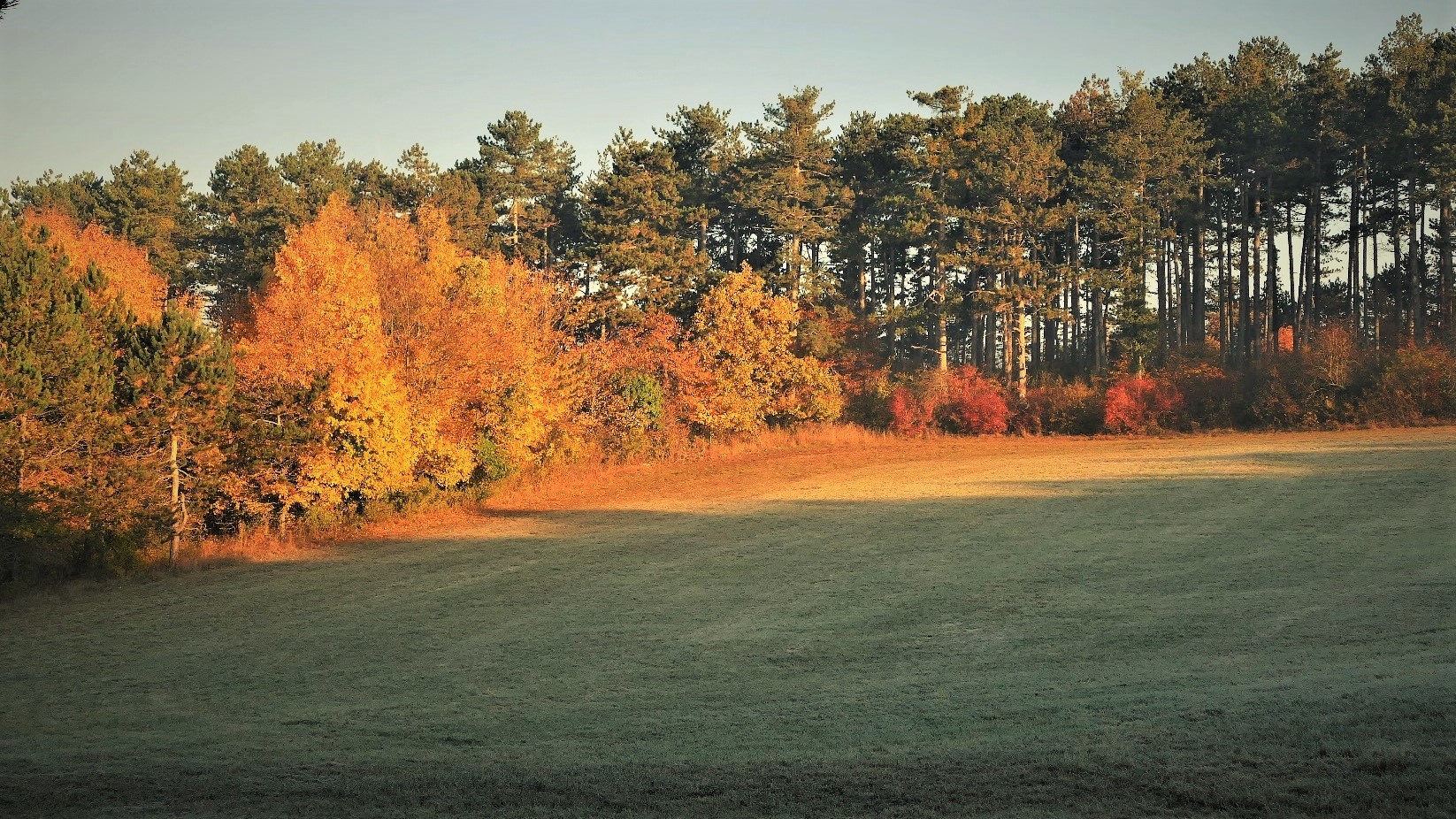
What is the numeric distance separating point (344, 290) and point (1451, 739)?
2799cm

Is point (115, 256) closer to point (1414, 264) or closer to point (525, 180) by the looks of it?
point (525, 180)

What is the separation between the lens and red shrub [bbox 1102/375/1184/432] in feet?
182

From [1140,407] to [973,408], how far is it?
324 inches

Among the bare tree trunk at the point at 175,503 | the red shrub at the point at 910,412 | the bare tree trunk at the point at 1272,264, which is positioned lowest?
the bare tree trunk at the point at 175,503

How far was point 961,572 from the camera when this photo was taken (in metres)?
23.2

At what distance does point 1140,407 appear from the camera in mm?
55625

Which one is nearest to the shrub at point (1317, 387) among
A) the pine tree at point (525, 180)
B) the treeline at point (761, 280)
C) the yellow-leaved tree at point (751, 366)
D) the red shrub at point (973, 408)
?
the treeline at point (761, 280)

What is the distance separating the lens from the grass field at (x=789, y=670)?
378 inches

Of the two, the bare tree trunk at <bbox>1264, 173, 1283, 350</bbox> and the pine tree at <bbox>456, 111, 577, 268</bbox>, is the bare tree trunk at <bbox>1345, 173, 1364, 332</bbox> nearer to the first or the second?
the bare tree trunk at <bbox>1264, 173, 1283, 350</bbox>

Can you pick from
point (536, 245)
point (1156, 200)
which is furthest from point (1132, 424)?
point (536, 245)

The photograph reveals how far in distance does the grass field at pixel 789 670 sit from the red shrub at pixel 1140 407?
72.9 ft

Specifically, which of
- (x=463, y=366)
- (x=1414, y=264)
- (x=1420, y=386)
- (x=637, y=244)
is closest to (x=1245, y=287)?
(x=1414, y=264)

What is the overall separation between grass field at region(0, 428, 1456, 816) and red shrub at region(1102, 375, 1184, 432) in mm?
22218

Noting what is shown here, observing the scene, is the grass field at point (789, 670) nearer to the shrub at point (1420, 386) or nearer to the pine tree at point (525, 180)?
the shrub at point (1420, 386)
